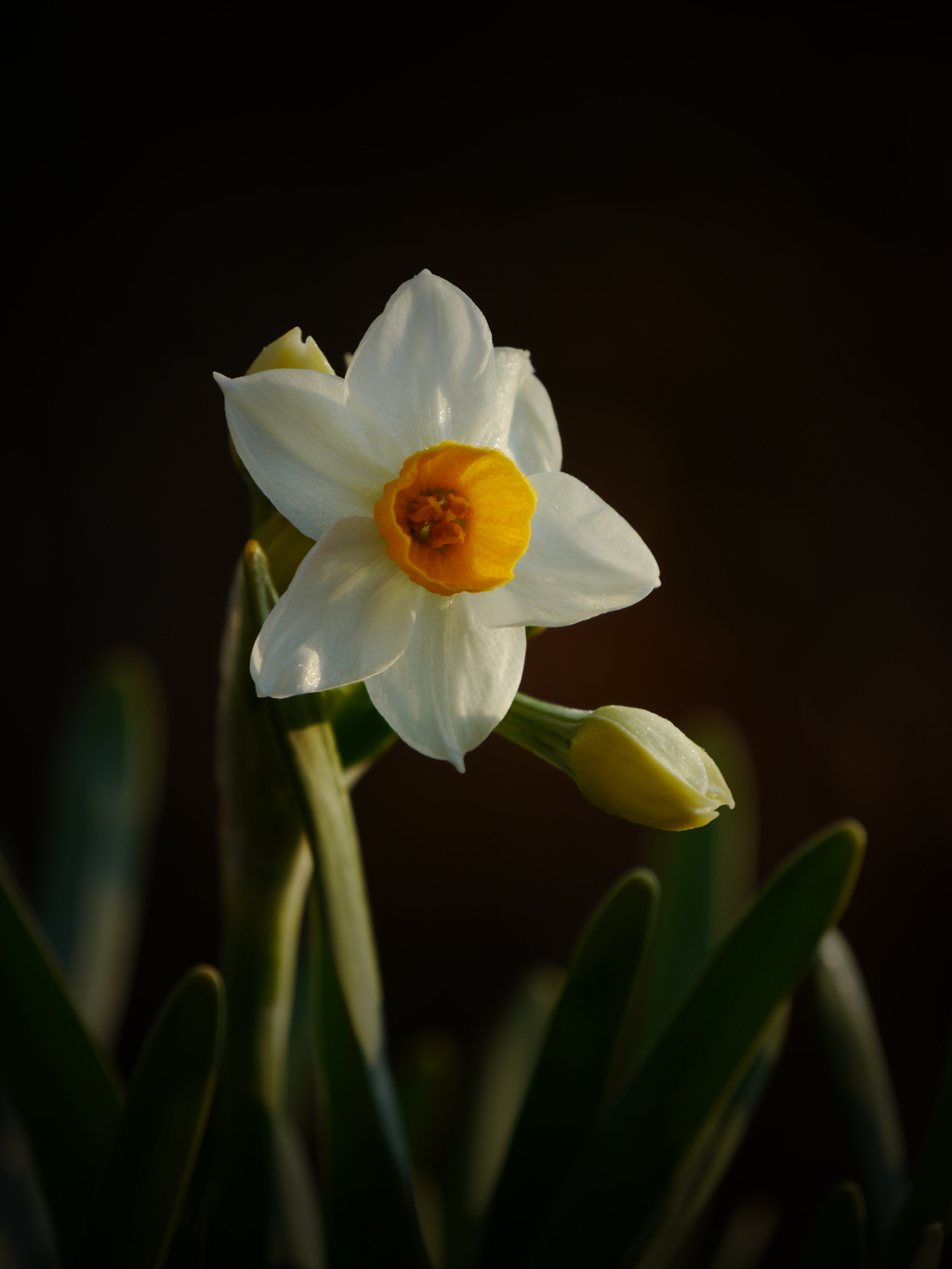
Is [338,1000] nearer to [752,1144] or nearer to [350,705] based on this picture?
[350,705]

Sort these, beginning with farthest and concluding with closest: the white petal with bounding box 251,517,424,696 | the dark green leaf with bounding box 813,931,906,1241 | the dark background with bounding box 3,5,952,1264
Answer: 1. the dark background with bounding box 3,5,952,1264
2. the dark green leaf with bounding box 813,931,906,1241
3. the white petal with bounding box 251,517,424,696

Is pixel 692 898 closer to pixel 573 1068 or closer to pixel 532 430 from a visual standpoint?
pixel 573 1068

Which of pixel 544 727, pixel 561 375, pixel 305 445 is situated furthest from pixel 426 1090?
pixel 561 375

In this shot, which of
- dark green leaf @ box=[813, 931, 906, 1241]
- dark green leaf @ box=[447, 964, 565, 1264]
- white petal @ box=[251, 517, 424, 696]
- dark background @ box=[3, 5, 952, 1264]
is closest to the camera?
white petal @ box=[251, 517, 424, 696]

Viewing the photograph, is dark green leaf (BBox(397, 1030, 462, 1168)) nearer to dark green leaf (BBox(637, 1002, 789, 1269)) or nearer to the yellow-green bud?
dark green leaf (BBox(637, 1002, 789, 1269))

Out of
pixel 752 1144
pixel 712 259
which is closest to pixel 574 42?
pixel 712 259

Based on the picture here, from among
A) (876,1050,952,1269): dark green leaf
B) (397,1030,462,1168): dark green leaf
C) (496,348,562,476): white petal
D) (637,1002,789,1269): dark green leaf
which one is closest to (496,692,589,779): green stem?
(496,348,562,476): white petal
